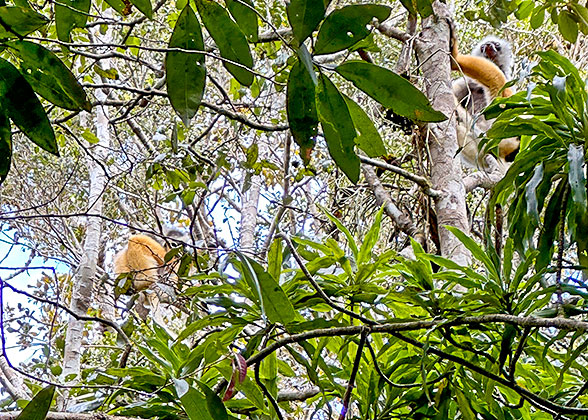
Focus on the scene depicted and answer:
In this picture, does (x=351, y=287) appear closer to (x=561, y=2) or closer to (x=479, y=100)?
(x=561, y=2)

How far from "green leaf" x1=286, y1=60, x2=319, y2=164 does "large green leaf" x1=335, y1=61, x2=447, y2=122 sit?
0.04 metres

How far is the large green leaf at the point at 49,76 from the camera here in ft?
1.97

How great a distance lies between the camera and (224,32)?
610 mm

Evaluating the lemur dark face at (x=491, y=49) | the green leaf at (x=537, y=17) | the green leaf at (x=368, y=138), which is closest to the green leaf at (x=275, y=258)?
the green leaf at (x=368, y=138)

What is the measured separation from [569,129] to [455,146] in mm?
1032

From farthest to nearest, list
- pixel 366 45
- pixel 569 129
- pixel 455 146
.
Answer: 1. pixel 455 146
2. pixel 569 129
3. pixel 366 45

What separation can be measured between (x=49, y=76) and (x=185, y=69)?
0.15 meters

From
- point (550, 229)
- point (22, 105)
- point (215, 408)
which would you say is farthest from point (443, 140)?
point (22, 105)

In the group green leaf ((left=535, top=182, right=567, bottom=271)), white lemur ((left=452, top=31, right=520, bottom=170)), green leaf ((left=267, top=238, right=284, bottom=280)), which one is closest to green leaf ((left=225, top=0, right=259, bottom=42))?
green leaf ((left=267, top=238, right=284, bottom=280))

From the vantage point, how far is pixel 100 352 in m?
3.65

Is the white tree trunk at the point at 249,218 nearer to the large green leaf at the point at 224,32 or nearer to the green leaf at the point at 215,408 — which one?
the green leaf at the point at 215,408

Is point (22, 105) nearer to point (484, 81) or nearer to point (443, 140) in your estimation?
point (443, 140)

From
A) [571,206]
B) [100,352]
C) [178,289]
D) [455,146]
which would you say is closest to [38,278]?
[100,352]

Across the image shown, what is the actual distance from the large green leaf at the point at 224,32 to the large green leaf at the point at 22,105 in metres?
0.20
